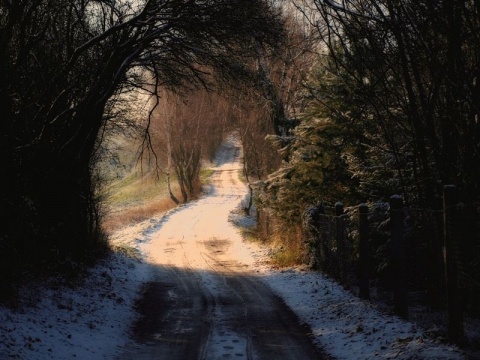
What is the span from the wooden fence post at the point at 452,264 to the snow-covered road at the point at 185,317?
0.32 metres

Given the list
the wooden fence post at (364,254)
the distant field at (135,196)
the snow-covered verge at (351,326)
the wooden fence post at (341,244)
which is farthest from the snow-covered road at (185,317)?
the distant field at (135,196)

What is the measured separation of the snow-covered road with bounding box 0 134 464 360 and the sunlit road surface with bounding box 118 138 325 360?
0.02 metres

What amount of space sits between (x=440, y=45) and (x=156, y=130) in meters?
40.5

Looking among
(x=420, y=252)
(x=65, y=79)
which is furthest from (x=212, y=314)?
(x=65, y=79)

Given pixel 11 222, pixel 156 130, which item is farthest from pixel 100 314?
pixel 156 130

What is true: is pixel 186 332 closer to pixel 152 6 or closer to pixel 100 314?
pixel 100 314

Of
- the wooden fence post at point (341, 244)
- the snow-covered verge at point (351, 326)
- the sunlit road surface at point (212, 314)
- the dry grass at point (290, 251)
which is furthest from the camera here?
the dry grass at point (290, 251)

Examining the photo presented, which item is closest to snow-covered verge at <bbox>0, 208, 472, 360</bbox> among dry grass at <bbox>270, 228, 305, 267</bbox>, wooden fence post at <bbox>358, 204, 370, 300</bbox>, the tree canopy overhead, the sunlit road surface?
wooden fence post at <bbox>358, 204, 370, 300</bbox>

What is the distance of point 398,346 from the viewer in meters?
Answer: 6.52

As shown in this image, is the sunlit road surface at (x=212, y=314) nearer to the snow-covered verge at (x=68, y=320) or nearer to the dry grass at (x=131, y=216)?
the snow-covered verge at (x=68, y=320)

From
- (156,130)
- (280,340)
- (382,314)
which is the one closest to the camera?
(280,340)

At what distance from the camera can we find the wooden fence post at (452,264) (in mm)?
6037

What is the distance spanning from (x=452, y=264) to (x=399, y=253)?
71.7 inches

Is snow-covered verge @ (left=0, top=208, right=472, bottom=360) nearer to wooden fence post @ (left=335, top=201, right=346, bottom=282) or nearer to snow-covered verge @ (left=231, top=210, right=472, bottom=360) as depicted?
snow-covered verge @ (left=231, top=210, right=472, bottom=360)
